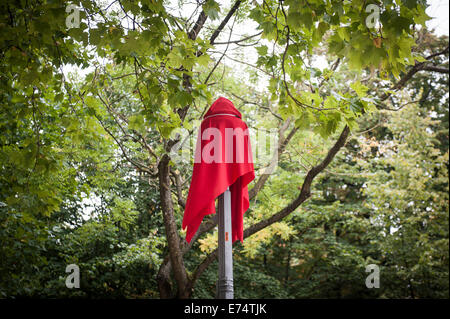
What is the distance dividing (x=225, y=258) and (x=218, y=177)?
0.44 metres

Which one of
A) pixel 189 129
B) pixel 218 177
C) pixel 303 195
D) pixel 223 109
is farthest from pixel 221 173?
pixel 303 195

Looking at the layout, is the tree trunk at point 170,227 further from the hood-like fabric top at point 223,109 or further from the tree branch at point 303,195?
the hood-like fabric top at point 223,109

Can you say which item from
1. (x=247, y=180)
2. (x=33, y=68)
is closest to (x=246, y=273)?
(x=247, y=180)

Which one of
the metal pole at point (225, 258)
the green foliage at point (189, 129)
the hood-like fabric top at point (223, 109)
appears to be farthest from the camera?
the hood-like fabric top at point (223, 109)

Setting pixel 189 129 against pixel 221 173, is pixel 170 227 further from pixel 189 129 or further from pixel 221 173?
pixel 221 173

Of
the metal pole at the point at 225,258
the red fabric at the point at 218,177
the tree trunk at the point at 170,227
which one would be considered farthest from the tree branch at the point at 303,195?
the metal pole at the point at 225,258

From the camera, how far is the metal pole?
2006 millimetres

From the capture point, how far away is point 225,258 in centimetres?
203

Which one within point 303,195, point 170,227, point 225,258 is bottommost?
point 225,258

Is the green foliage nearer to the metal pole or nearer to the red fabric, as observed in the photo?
the red fabric

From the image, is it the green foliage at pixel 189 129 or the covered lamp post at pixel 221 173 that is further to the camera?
the green foliage at pixel 189 129

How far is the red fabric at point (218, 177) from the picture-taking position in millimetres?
2082

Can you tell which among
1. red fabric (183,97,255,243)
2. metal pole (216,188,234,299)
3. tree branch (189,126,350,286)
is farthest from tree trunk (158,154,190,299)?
metal pole (216,188,234,299)
